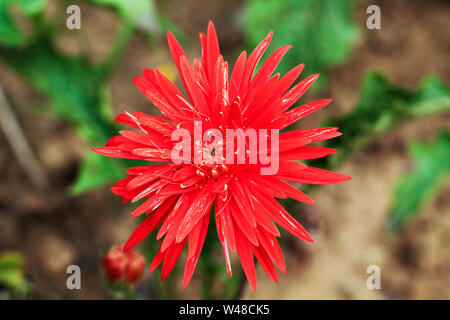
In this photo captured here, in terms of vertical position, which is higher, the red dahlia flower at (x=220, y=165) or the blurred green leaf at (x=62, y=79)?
the blurred green leaf at (x=62, y=79)

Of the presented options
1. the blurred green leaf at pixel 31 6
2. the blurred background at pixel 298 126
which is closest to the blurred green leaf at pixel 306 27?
the blurred background at pixel 298 126

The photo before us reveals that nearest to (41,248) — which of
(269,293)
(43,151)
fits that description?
(43,151)

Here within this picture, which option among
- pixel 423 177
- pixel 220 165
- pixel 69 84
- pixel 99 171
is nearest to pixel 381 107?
pixel 423 177

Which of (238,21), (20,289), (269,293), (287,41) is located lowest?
(269,293)

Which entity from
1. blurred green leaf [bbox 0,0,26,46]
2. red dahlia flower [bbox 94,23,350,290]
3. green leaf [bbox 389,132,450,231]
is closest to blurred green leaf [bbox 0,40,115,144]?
blurred green leaf [bbox 0,0,26,46]

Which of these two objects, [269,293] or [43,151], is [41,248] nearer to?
[43,151]

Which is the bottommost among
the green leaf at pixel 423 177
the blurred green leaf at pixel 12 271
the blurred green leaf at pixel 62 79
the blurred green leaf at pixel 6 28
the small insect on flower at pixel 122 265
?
the blurred green leaf at pixel 12 271

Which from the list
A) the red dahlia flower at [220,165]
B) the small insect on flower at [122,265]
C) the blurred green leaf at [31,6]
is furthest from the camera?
the blurred green leaf at [31,6]

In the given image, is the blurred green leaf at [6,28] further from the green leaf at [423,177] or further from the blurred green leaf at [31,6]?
the green leaf at [423,177]
